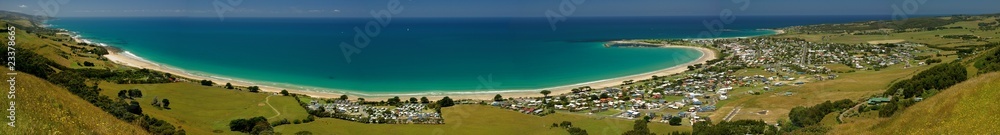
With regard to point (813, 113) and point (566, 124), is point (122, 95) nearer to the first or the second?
point (566, 124)

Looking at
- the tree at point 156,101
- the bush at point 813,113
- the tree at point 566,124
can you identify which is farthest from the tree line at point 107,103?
the bush at point 813,113

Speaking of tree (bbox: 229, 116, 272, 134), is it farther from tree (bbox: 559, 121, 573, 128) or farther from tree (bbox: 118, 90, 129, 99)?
tree (bbox: 559, 121, 573, 128)

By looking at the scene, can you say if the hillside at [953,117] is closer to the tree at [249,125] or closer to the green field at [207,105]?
the tree at [249,125]

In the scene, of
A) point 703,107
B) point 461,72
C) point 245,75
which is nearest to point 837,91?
point 703,107

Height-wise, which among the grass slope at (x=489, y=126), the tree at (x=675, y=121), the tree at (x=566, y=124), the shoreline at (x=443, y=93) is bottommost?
the grass slope at (x=489, y=126)

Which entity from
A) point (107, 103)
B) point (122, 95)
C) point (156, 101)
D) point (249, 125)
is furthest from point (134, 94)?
point (249, 125)

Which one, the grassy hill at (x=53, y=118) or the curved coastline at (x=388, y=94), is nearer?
the grassy hill at (x=53, y=118)

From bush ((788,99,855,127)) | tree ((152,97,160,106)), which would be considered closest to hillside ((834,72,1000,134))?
bush ((788,99,855,127))
